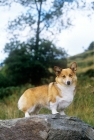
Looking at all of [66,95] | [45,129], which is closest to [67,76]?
[66,95]

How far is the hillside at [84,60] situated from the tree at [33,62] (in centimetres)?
47

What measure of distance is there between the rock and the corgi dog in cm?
109

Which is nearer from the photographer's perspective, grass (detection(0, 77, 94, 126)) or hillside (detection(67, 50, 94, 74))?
Result: grass (detection(0, 77, 94, 126))

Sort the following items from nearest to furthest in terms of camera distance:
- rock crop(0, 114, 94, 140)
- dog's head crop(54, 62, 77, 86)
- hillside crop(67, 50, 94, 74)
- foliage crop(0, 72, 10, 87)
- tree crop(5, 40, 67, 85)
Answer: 1. rock crop(0, 114, 94, 140)
2. dog's head crop(54, 62, 77, 86)
3. hillside crop(67, 50, 94, 74)
4. tree crop(5, 40, 67, 85)
5. foliage crop(0, 72, 10, 87)

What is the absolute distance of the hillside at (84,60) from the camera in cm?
1636

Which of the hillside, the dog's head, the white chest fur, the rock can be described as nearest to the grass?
the white chest fur

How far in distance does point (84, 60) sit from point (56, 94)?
32.6ft

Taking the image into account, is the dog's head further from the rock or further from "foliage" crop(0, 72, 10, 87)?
"foliage" crop(0, 72, 10, 87)

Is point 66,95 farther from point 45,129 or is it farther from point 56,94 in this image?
point 45,129

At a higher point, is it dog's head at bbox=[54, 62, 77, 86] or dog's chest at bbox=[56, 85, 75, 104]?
dog's head at bbox=[54, 62, 77, 86]

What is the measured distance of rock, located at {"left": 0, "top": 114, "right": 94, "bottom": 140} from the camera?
5.52 meters

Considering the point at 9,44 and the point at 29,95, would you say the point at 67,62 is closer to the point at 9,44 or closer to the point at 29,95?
the point at 9,44

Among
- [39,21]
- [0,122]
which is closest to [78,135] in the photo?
[0,122]

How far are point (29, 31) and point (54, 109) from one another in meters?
10.7
